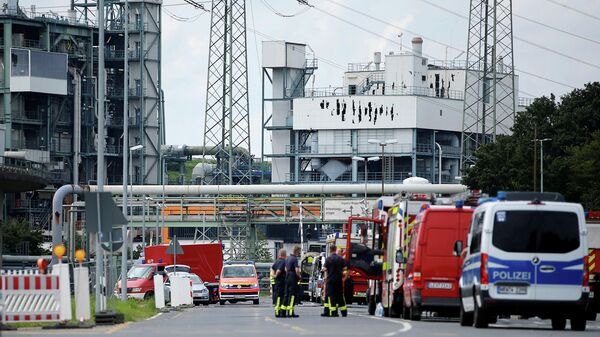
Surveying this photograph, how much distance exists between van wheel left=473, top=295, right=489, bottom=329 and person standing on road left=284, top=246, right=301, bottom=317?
8053 millimetres

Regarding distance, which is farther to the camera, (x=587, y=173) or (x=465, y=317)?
(x=587, y=173)

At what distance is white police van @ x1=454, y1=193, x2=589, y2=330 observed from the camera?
83.9ft

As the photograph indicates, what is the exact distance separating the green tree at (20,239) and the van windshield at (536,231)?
7479 centimetres

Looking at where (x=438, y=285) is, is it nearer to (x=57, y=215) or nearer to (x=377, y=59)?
(x=57, y=215)

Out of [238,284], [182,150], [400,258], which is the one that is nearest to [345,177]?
[182,150]

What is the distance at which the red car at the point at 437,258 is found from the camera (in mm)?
29281

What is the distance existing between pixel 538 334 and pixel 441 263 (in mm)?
5785

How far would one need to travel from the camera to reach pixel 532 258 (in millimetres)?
25656

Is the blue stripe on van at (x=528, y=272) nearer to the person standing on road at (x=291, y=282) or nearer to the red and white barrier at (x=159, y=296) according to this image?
the person standing on road at (x=291, y=282)

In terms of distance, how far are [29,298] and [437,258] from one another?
868cm

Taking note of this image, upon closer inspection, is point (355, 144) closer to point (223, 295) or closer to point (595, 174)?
point (595, 174)

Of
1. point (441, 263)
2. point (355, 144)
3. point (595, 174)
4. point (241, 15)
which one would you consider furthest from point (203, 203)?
point (441, 263)

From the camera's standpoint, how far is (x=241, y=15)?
123 m

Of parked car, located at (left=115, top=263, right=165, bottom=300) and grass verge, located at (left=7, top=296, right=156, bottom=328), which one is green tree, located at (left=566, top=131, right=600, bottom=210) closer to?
parked car, located at (left=115, top=263, right=165, bottom=300)
